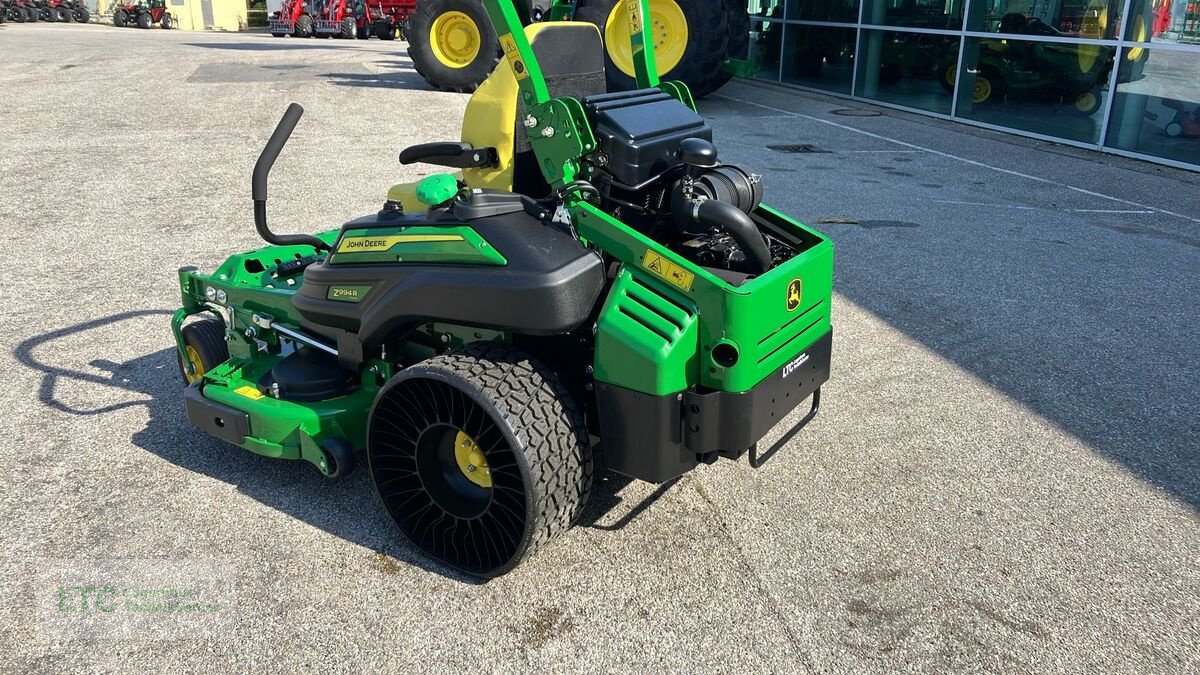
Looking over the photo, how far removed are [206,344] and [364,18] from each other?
28.8m

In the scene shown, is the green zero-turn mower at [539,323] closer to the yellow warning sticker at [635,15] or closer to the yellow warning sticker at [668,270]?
the yellow warning sticker at [668,270]

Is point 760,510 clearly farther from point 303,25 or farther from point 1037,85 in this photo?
point 303,25

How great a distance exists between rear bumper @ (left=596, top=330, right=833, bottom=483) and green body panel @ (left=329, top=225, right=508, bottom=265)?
0.58 m

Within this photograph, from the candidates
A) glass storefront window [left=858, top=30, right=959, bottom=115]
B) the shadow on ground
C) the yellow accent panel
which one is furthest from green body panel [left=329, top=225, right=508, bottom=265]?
glass storefront window [left=858, top=30, right=959, bottom=115]

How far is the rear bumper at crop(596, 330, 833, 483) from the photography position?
2.80m

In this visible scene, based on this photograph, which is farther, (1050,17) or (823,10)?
(823,10)

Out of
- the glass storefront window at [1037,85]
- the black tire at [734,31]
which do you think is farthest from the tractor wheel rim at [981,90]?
the black tire at [734,31]

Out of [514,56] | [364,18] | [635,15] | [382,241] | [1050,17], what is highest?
[635,15]

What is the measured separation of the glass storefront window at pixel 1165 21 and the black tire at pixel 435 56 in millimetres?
7945

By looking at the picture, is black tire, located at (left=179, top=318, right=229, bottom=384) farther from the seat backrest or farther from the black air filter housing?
the black air filter housing

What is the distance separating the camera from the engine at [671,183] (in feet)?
9.93

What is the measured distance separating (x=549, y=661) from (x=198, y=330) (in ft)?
7.85

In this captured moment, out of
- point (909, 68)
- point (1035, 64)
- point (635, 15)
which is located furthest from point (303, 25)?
point (635, 15)

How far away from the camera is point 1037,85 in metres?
11.7
